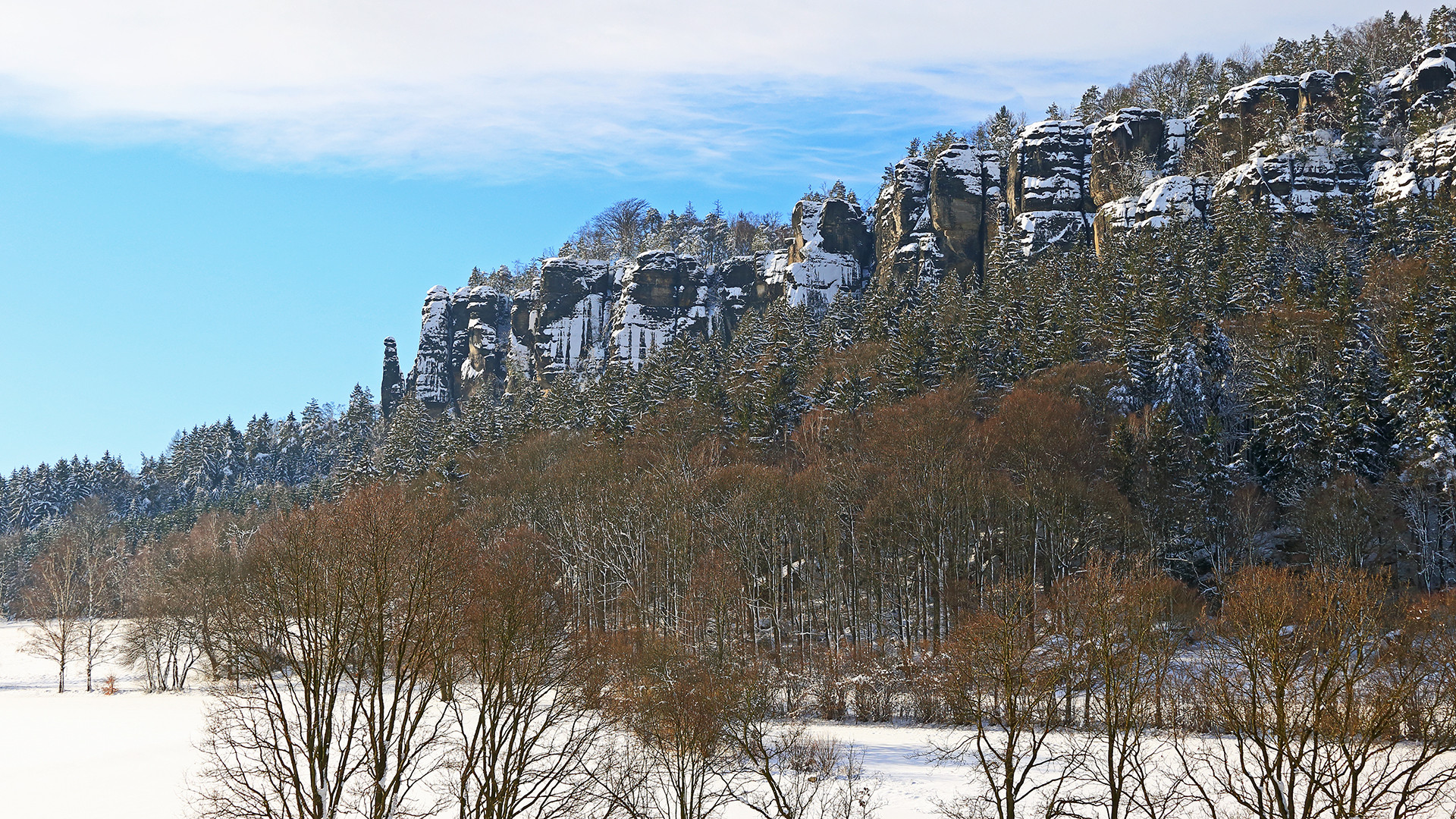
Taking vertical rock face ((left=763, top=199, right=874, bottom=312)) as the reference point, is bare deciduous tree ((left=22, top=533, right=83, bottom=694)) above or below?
below

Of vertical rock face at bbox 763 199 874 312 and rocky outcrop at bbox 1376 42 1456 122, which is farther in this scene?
vertical rock face at bbox 763 199 874 312

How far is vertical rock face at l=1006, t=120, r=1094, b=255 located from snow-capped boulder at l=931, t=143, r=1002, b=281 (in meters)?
2.97

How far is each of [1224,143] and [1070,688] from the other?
Answer: 99124mm

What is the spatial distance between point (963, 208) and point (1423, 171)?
49.4 m

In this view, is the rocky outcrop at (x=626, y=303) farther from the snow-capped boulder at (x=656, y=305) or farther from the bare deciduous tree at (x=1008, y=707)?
the bare deciduous tree at (x=1008, y=707)

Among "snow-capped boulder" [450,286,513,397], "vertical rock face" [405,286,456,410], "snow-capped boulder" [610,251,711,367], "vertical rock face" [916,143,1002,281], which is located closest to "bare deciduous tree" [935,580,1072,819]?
"vertical rock face" [916,143,1002,281]

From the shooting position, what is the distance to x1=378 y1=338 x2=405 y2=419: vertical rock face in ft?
539

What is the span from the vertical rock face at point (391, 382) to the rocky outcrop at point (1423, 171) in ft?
456

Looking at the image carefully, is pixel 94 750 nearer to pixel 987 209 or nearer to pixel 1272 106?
pixel 987 209

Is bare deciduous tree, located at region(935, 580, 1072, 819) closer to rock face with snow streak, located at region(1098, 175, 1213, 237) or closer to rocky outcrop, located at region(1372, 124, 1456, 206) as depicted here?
rock face with snow streak, located at region(1098, 175, 1213, 237)

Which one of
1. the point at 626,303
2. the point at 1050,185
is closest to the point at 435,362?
the point at 626,303

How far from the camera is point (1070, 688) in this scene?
38344 millimetres

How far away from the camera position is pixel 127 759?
1594 inches

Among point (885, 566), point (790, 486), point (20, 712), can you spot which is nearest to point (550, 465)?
point (790, 486)
